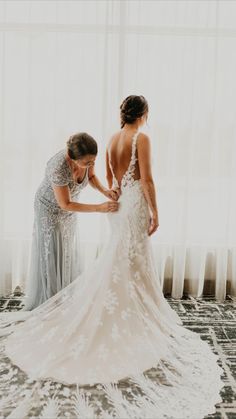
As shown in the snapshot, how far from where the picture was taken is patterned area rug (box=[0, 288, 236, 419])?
2.43m

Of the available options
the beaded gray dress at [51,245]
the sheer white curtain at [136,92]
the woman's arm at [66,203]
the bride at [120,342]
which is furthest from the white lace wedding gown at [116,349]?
the sheer white curtain at [136,92]

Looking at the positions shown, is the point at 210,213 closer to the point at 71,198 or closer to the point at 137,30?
the point at 71,198

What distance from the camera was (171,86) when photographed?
12.4ft

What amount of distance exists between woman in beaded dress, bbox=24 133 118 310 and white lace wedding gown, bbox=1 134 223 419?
0.28 meters

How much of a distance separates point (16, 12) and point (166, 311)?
2.61 metres

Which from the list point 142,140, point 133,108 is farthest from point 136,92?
point 142,140

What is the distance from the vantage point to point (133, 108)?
2.74 meters

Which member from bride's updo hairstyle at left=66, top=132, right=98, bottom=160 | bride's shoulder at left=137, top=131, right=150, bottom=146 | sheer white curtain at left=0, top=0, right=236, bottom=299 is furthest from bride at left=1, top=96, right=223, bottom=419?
sheer white curtain at left=0, top=0, right=236, bottom=299

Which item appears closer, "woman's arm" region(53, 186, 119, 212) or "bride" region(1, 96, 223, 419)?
"bride" region(1, 96, 223, 419)

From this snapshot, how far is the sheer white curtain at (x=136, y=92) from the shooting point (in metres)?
3.71

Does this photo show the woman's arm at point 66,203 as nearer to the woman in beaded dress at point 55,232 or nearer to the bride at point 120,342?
the woman in beaded dress at point 55,232

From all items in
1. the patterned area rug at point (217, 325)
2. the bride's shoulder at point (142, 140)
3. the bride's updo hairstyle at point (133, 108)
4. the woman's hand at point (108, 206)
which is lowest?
the patterned area rug at point (217, 325)

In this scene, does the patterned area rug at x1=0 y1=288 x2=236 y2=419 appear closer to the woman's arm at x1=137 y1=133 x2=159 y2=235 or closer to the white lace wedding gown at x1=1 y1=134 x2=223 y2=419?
the white lace wedding gown at x1=1 y1=134 x2=223 y2=419

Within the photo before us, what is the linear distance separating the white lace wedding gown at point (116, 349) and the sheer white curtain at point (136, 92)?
977mm
